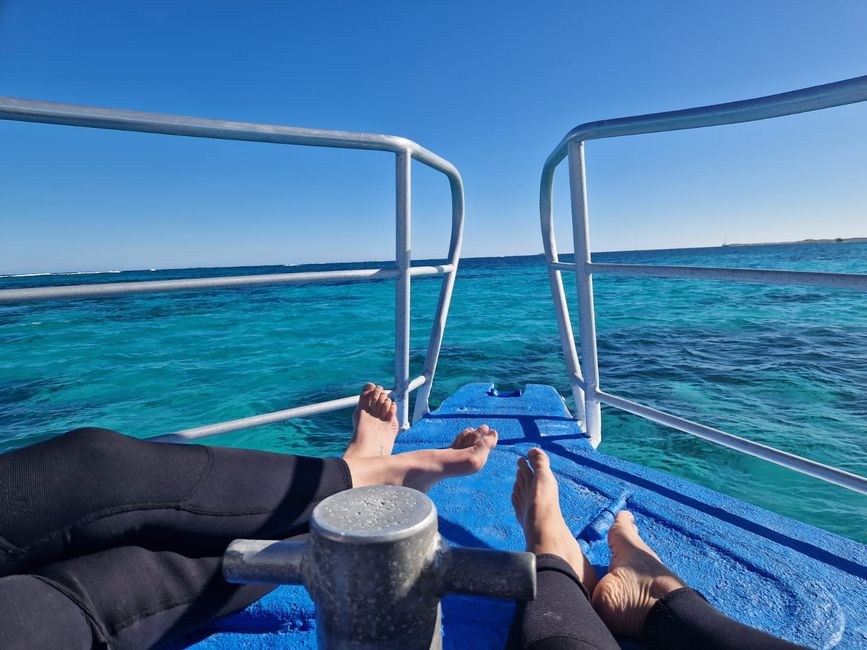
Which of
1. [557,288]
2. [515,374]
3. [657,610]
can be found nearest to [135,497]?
[657,610]

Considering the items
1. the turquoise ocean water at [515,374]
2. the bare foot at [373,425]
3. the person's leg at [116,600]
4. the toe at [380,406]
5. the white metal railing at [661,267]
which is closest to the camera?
the person's leg at [116,600]

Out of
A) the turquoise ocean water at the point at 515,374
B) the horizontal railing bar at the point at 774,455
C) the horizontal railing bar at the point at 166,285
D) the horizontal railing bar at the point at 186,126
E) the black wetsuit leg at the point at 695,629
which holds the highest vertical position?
the horizontal railing bar at the point at 186,126

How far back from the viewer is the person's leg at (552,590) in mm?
630

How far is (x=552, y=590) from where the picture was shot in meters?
0.73

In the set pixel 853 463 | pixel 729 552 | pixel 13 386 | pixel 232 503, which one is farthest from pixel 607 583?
pixel 13 386

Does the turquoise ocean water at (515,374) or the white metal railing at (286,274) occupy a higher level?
the white metal railing at (286,274)

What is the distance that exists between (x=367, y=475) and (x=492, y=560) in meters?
0.79

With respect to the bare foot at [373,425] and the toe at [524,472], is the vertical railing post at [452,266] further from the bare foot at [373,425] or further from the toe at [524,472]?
the toe at [524,472]

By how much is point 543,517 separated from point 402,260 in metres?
0.77

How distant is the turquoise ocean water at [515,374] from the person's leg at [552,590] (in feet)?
7.07

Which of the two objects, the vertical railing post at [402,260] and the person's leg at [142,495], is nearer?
the person's leg at [142,495]

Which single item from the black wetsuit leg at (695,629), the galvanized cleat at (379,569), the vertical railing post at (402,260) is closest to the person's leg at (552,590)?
the black wetsuit leg at (695,629)

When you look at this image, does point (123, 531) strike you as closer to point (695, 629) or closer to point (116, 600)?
point (116, 600)

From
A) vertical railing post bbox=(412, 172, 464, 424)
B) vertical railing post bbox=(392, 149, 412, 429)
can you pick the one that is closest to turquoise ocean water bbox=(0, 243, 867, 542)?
vertical railing post bbox=(412, 172, 464, 424)
